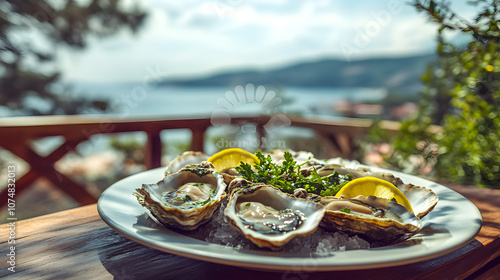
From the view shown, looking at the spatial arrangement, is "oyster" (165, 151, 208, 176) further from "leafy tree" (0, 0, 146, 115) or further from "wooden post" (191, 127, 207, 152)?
"leafy tree" (0, 0, 146, 115)

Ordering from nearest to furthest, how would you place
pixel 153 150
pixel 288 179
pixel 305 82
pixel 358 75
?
pixel 288 179 < pixel 153 150 < pixel 305 82 < pixel 358 75

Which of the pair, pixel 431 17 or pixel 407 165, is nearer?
pixel 431 17

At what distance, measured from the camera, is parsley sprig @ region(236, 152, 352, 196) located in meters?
0.82

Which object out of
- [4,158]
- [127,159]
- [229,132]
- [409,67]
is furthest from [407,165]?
[4,158]

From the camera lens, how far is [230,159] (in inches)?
40.0

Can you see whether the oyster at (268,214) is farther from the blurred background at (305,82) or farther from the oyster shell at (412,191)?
the blurred background at (305,82)

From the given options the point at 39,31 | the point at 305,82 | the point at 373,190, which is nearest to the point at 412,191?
the point at 373,190

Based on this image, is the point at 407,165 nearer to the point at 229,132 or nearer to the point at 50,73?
the point at 229,132

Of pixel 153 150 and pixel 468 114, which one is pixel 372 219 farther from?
pixel 153 150

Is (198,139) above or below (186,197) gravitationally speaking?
below

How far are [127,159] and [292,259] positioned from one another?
5.49 metres

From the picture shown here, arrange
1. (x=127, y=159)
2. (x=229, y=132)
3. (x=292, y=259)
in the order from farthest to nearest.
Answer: (x=127, y=159) < (x=229, y=132) < (x=292, y=259)

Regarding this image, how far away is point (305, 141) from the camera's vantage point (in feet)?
13.6

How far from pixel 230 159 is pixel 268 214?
Result: 37 cm
